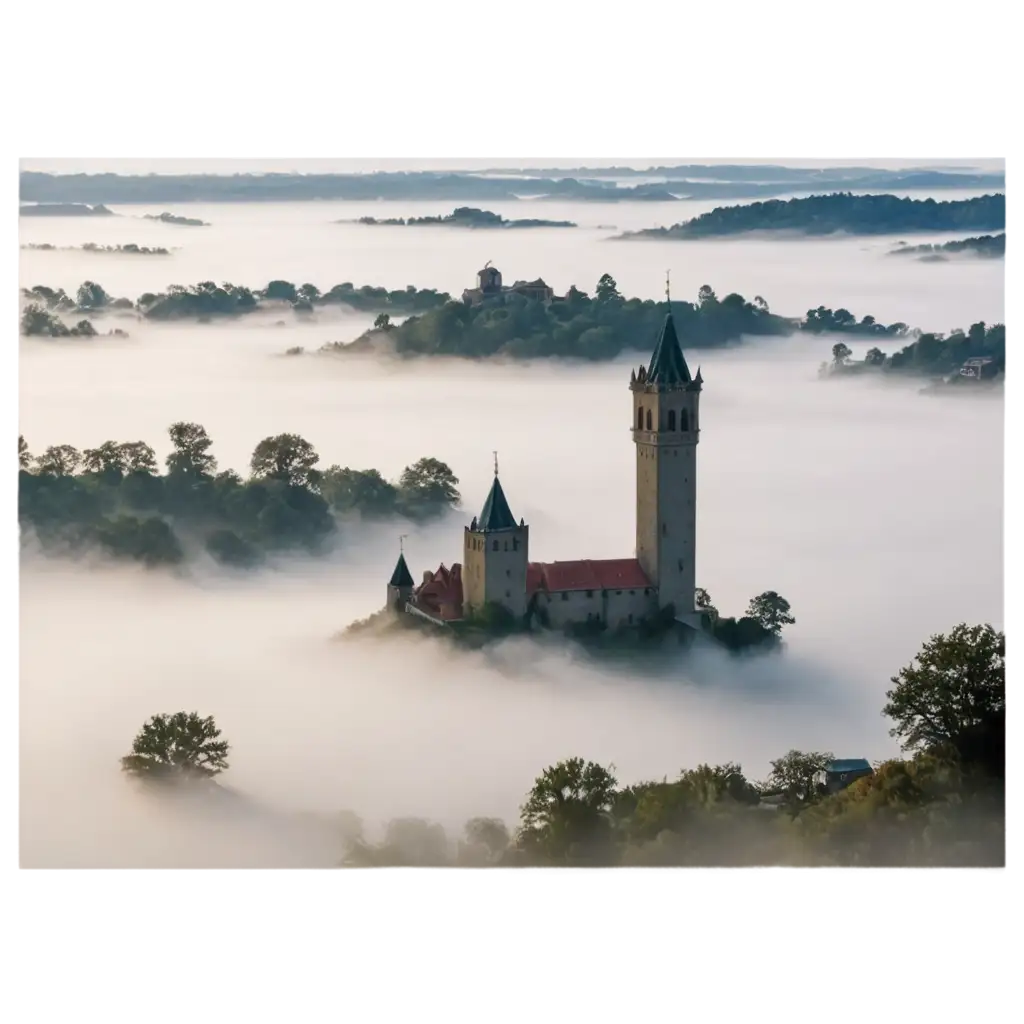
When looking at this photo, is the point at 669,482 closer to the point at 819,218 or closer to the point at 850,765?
the point at 819,218

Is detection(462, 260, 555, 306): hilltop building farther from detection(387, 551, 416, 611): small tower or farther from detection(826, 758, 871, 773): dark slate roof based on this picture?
detection(826, 758, 871, 773): dark slate roof

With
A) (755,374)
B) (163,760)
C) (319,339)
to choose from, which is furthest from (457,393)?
(163,760)

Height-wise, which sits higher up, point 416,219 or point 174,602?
point 416,219

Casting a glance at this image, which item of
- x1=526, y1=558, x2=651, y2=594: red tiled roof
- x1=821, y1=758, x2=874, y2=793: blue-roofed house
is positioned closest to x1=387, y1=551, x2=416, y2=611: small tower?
x1=526, y1=558, x2=651, y2=594: red tiled roof

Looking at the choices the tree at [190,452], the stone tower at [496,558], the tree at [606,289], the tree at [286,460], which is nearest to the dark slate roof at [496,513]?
the stone tower at [496,558]

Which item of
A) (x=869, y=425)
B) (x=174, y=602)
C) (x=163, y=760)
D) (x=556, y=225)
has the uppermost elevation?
(x=556, y=225)

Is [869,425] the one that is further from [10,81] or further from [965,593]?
[10,81]

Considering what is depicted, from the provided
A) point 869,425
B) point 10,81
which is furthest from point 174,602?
point 869,425
